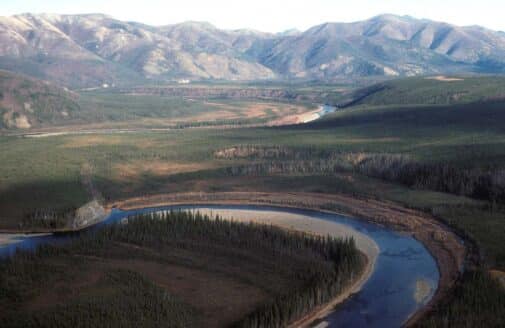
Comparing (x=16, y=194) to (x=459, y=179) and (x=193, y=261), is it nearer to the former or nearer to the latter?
(x=193, y=261)

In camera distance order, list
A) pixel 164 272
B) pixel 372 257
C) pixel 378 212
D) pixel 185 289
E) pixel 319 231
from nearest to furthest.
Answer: pixel 185 289 → pixel 164 272 → pixel 372 257 → pixel 319 231 → pixel 378 212

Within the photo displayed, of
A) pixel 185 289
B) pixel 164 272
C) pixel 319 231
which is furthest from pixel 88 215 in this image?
pixel 185 289

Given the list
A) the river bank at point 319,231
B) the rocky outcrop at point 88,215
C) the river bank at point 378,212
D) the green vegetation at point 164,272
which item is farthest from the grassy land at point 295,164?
the green vegetation at point 164,272

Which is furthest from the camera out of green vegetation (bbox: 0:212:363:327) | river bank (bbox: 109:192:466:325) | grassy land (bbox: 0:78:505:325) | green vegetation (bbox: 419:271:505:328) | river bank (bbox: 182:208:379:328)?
grassy land (bbox: 0:78:505:325)

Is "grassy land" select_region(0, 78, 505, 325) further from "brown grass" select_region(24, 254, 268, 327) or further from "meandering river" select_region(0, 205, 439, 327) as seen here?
"brown grass" select_region(24, 254, 268, 327)

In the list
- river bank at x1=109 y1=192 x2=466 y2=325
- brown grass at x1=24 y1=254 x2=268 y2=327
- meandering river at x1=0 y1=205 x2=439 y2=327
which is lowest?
meandering river at x1=0 y1=205 x2=439 y2=327

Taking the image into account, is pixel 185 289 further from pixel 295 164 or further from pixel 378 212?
pixel 295 164

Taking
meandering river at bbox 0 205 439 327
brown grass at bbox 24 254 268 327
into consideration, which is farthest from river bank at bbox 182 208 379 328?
brown grass at bbox 24 254 268 327
